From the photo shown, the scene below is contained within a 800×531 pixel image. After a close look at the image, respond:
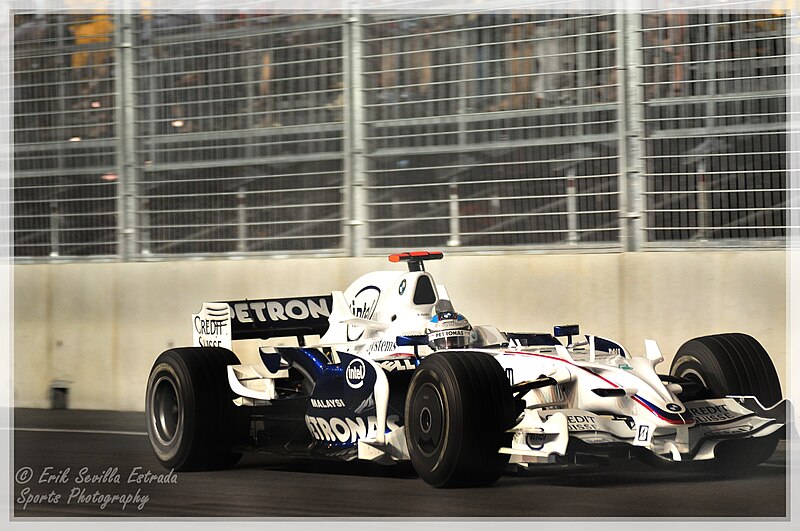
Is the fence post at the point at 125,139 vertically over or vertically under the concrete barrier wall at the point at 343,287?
over

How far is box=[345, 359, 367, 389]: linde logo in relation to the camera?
8453 mm

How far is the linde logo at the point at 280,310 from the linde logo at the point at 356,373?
1725 mm

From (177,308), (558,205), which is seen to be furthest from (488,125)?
(177,308)

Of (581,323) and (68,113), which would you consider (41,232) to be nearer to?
(68,113)

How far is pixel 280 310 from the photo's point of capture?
10234 millimetres

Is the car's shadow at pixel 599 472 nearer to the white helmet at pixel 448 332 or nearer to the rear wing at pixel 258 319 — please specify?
the white helmet at pixel 448 332

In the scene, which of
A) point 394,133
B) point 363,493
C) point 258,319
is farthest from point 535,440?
point 394,133

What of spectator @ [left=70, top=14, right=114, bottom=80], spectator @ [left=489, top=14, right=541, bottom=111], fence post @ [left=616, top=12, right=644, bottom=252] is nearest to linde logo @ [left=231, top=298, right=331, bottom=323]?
fence post @ [left=616, top=12, right=644, bottom=252]

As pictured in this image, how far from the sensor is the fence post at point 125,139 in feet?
46.0

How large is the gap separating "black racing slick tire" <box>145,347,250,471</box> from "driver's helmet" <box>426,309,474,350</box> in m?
1.56

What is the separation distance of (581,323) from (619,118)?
197 centimetres

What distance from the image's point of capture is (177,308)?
43.8 ft

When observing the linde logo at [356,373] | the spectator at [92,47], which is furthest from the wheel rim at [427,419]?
the spectator at [92,47]

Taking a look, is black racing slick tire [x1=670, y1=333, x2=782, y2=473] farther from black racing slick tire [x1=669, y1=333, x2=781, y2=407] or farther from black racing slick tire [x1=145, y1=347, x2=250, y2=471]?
black racing slick tire [x1=145, y1=347, x2=250, y2=471]
